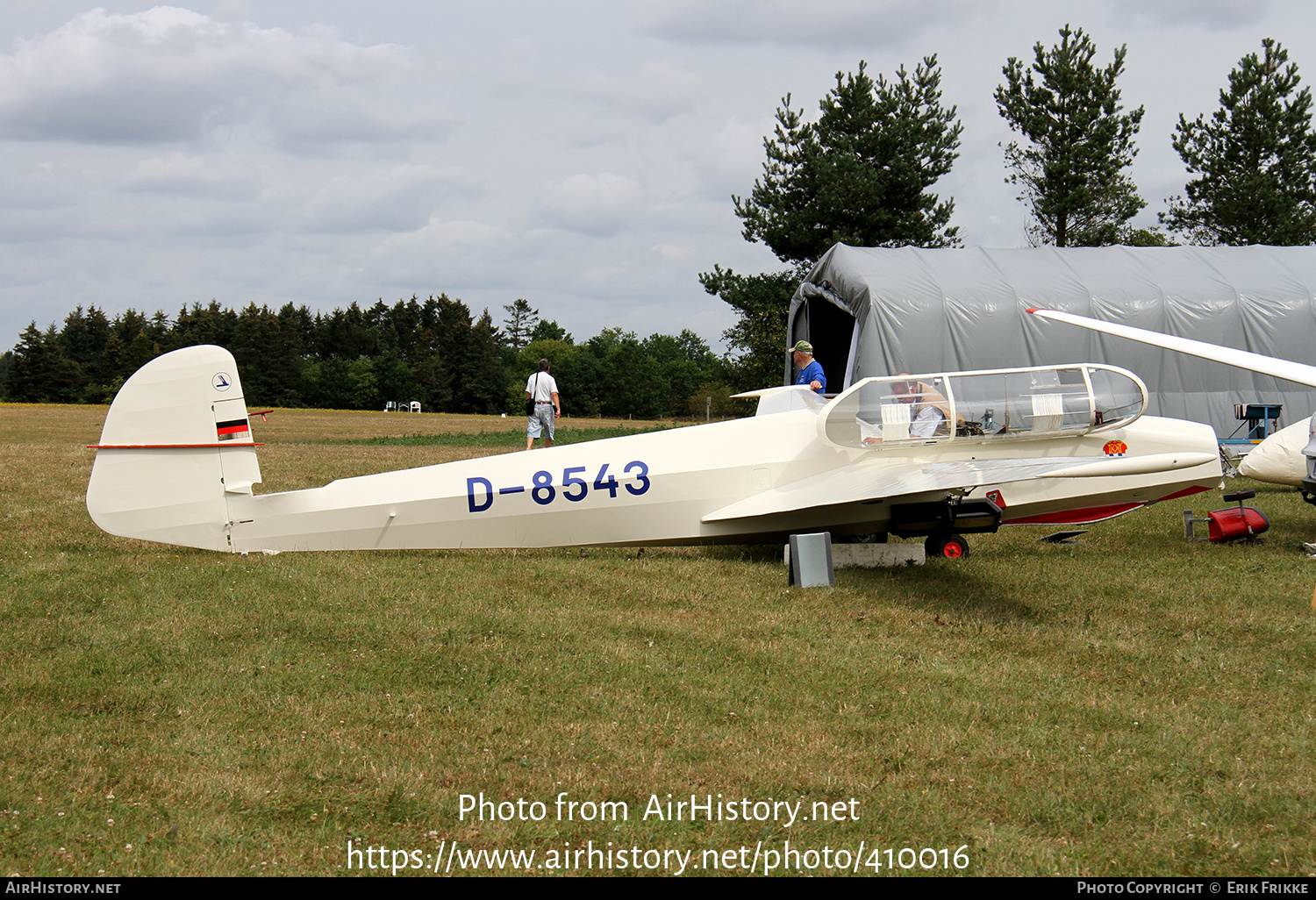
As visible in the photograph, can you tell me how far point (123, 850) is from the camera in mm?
3037

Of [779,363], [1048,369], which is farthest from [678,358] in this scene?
[1048,369]

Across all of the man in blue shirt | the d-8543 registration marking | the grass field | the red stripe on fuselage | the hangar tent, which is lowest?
the grass field

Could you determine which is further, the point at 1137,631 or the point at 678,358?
the point at 678,358

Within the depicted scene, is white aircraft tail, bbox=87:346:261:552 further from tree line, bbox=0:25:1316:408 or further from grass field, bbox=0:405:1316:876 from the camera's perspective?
tree line, bbox=0:25:1316:408

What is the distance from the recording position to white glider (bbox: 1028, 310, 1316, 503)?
6.26 metres

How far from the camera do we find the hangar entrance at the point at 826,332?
20.5 m

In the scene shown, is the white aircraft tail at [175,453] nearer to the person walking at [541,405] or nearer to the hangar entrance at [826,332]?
the person walking at [541,405]

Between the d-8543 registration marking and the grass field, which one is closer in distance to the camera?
the grass field

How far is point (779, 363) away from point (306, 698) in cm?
2850

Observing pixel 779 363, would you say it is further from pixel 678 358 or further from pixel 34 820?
pixel 678 358

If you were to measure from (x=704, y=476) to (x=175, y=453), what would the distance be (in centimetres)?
403

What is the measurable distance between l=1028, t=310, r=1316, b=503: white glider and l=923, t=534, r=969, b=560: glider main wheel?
2032 mm

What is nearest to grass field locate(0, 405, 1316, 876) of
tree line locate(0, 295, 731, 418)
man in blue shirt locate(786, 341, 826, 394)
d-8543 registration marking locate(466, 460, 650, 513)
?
d-8543 registration marking locate(466, 460, 650, 513)
